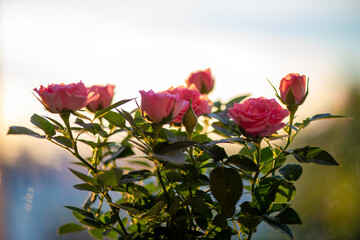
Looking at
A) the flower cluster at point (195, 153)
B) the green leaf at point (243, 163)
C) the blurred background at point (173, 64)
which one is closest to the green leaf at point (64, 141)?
the flower cluster at point (195, 153)

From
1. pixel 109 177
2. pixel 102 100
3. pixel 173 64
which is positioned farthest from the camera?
pixel 173 64

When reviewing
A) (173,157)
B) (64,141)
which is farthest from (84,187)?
(173,157)

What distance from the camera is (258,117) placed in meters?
0.47

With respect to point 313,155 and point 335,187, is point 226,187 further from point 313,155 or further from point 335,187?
point 335,187

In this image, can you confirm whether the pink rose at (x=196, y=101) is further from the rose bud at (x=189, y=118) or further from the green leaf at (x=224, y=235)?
the green leaf at (x=224, y=235)

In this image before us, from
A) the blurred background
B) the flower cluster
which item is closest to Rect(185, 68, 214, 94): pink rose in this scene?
the flower cluster

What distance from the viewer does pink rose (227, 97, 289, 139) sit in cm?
48

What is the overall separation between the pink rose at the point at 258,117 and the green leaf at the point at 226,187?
55 millimetres

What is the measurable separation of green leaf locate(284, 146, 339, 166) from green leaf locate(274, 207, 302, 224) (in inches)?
2.6

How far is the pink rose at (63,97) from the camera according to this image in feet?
1.59

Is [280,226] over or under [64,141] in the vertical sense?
under

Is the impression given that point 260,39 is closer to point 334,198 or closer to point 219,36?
point 219,36

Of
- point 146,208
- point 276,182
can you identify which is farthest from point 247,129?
point 146,208

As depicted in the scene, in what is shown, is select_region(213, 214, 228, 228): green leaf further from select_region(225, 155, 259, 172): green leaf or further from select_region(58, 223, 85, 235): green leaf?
select_region(58, 223, 85, 235): green leaf
